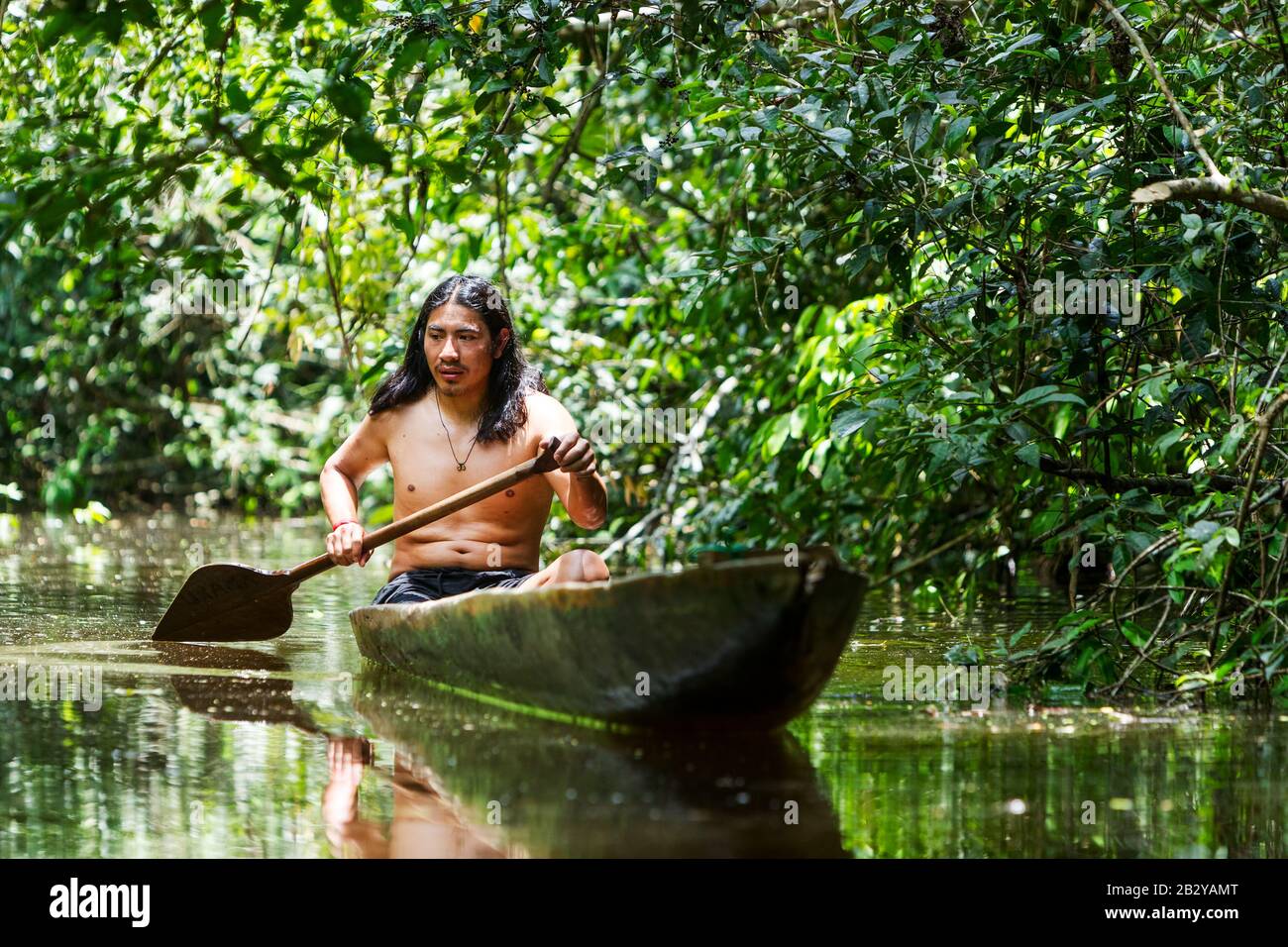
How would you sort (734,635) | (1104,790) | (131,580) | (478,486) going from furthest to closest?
1. (131,580)
2. (478,486)
3. (734,635)
4. (1104,790)

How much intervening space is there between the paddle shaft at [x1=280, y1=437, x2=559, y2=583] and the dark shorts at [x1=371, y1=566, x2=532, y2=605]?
0.19 m

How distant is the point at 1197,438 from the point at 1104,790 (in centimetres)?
152

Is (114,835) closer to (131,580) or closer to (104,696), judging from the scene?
(104,696)

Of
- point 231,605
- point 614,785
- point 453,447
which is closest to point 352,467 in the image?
point 453,447

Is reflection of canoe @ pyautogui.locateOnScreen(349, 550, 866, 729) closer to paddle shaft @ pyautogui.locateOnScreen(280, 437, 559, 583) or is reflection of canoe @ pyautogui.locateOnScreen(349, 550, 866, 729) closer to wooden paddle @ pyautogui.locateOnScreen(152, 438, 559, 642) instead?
paddle shaft @ pyautogui.locateOnScreen(280, 437, 559, 583)

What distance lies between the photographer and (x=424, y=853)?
9.02 ft

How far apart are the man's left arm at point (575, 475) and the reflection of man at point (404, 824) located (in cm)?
124

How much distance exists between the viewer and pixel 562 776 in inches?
129
